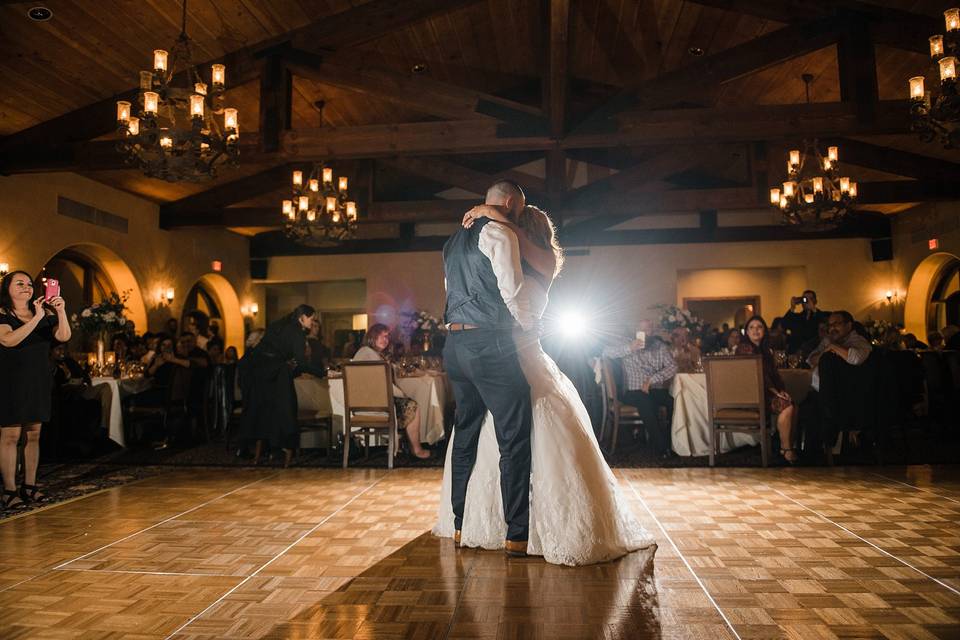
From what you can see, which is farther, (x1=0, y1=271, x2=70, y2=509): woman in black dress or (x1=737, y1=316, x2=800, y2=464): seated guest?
(x1=737, y1=316, x2=800, y2=464): seated guest

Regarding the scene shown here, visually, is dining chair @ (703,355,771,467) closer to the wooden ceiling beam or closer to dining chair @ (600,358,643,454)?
dining chair @ (600,358,643,454)

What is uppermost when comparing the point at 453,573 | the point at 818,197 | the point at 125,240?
the point at 125,240

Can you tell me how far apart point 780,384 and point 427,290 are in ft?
26.4

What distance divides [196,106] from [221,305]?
838 centimetres

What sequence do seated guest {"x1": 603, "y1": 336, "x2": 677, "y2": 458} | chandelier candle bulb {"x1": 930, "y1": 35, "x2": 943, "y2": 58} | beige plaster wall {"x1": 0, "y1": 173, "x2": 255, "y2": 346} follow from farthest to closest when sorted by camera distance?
beige plaster wall {"x1": 0, "y1": 173, "x2": 255, "y2": 346} → seated guest {"x1": 603, "y1": 336, "x2": 677, "y2": 458} → chandelier candle bulb {"x1": 930, "y1": 35, "x2": 943, "y2": 58}

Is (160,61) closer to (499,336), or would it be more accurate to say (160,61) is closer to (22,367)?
(22,367)

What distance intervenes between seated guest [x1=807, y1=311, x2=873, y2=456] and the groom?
10.7ft

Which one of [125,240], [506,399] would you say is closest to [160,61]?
[506,399]

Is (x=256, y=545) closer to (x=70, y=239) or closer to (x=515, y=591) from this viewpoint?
(x=515, y=591)

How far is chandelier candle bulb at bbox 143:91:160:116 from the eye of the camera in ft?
13.9

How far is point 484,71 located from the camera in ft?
28.2

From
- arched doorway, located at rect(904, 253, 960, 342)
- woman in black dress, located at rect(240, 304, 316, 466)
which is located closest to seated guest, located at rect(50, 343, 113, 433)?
woman in black dress, located at rect(240, 304, 316, 466)

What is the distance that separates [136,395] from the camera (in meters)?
6.06

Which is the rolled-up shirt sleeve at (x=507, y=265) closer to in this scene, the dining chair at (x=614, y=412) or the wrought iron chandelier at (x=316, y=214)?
the dining chair at (x=614, y=412)
